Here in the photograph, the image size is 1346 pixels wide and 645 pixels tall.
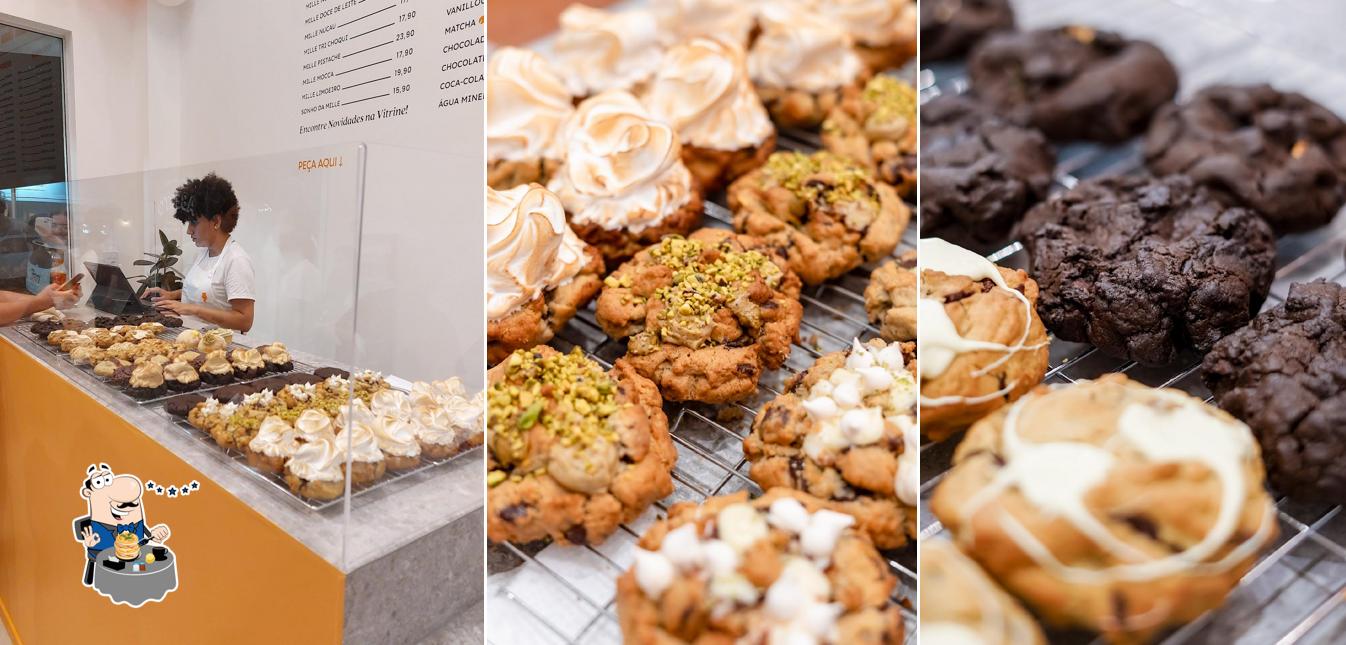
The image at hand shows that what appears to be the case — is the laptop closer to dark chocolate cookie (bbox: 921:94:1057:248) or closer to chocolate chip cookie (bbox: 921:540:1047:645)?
chocolate chip cookie (bbox: 921:540:1047:645)

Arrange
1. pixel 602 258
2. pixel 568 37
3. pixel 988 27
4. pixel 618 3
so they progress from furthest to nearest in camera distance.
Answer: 1. pixel 618 3
2. pixel 988 27
3. pixel 568 37
4. pixel 602 258

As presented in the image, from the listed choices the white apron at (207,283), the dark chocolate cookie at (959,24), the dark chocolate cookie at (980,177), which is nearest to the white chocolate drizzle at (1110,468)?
the dark chocolate cookie at (980,177)

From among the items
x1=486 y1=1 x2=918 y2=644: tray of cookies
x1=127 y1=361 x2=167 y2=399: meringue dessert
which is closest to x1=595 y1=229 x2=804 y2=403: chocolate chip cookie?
x1=486 y1=1 x2=918 y2=644: tray of cookies

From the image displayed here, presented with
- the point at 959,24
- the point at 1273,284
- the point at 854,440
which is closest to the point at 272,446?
the point at 854,440

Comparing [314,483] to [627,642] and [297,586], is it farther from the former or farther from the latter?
[627,642]

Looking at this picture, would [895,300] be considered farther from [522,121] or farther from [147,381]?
[147,381]

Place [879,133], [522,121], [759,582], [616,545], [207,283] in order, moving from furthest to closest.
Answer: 1. [879,133]
2. [522,121]
3. [207,283]
4. [616,545]
5. [759,582]

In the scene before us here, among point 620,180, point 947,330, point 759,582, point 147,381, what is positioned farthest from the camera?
point 620,180

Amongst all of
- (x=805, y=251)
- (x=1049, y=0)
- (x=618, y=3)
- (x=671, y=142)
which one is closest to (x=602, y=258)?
(x=671, y=142)
